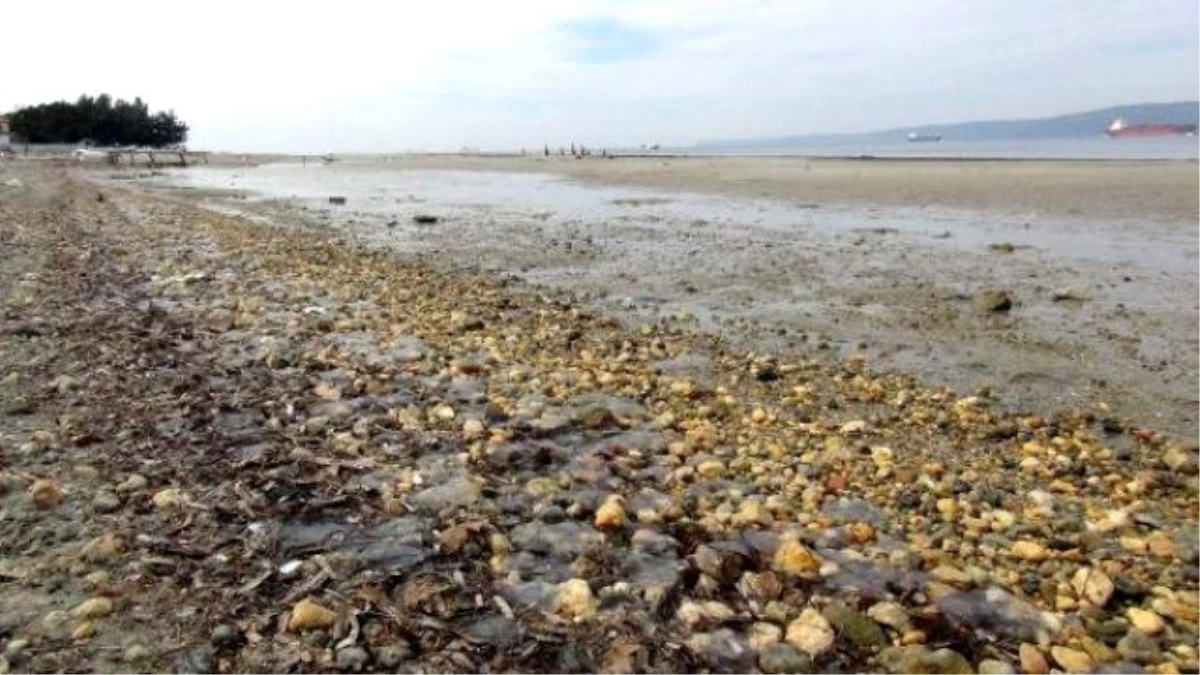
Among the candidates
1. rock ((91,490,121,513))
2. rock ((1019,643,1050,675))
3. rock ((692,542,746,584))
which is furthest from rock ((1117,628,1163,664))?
rock ((91,490,121,513))

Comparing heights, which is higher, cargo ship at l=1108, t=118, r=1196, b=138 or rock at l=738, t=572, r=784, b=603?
cargo ship at l=1108, t=118, r=1196, b=138

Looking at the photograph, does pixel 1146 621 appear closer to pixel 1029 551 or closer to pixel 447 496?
pixel 1029 551

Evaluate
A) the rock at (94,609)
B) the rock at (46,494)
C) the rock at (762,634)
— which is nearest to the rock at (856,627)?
the rock at (762,634)

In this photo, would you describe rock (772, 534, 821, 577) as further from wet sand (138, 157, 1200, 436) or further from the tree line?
the tree line

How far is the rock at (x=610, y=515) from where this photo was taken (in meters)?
5.42

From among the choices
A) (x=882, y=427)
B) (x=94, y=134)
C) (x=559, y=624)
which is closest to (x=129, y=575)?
(x=559, y=624)

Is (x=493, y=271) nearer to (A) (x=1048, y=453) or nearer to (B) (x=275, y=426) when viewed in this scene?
(B) (x=275, y=426)

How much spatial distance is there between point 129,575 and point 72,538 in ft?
2.40

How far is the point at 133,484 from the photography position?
595 centimetres

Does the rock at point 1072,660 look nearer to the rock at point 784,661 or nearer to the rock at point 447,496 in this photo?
the rock at point 784,661

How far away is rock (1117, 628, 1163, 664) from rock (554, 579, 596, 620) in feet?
8.01

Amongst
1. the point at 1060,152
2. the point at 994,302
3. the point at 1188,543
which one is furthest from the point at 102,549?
the point at 1060,152

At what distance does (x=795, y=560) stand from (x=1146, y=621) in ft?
5.46

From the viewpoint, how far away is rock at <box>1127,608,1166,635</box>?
4.23 meters
